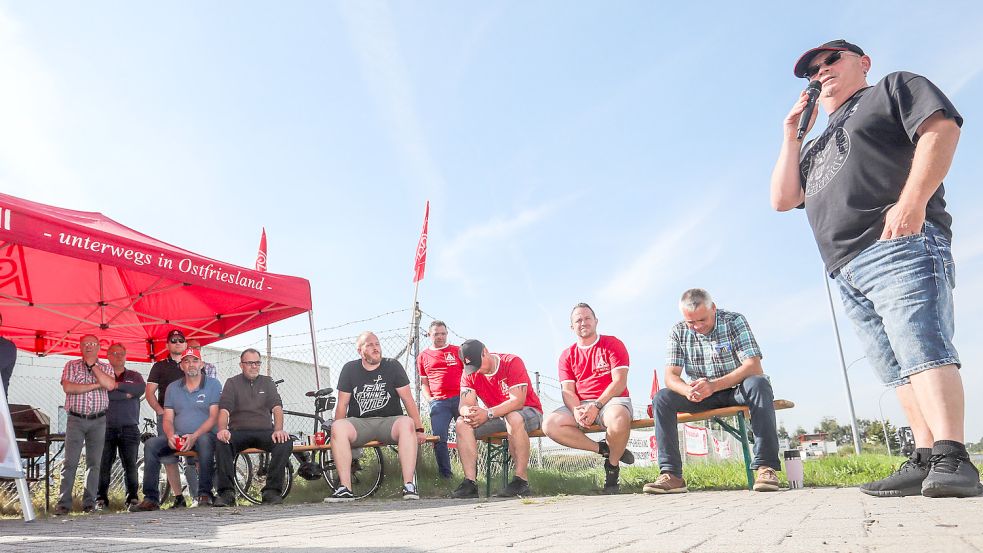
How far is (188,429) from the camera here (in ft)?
20.0

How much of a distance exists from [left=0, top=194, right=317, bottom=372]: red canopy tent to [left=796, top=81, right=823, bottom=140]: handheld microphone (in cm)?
492

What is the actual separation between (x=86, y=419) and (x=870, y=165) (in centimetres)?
556

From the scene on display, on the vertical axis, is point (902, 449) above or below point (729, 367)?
below

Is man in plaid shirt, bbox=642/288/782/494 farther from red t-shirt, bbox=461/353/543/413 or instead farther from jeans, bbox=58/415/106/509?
jeans, bbox=58/415/106/509

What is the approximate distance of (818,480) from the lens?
18.3ft

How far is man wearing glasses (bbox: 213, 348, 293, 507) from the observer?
5.88 meters

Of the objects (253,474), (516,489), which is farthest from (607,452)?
(253,474)

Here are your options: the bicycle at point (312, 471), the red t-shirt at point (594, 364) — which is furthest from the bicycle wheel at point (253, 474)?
the red t-shirt at point (594, 364)

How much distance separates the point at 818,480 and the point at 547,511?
121 inches

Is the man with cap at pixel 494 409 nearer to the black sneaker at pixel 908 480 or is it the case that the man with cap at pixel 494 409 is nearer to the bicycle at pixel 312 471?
the bicycle at pixel 312 471

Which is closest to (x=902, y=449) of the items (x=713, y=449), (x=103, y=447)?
(x=103, y=447)

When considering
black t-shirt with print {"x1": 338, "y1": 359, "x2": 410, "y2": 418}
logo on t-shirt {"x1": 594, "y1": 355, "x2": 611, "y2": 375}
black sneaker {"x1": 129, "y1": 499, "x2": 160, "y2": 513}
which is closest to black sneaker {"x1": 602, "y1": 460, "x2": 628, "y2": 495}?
logo on t-shirt {"x1": 594, "y1": 355, "x2": 611, "y2": 375}

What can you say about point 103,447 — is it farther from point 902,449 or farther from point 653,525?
point 902,449

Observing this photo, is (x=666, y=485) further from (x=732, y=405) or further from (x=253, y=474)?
(x=253, y=474)
